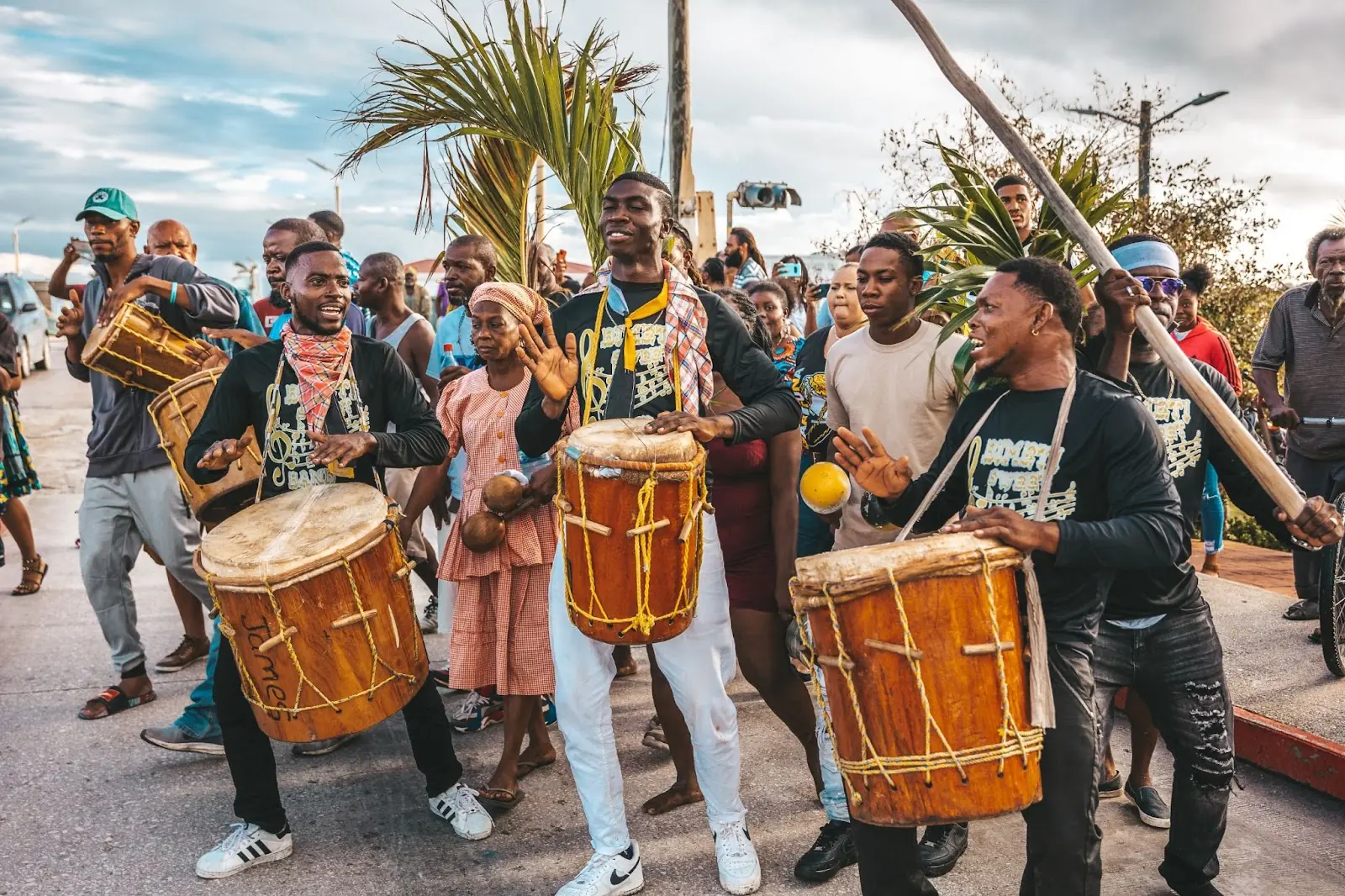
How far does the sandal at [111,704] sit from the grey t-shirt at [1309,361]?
249 inches

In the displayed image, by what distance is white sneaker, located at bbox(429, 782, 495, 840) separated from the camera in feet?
13.5

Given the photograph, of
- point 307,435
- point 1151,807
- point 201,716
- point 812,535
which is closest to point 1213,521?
point 1151,807

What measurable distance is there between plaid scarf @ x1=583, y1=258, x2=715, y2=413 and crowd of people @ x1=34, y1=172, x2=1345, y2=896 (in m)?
0.01

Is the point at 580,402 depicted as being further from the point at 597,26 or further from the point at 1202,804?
the point at 597,26

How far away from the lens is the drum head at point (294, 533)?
11.1 feet

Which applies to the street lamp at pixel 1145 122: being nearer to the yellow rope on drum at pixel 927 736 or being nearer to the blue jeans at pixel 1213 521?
the blue jeans at pixel 1213 521

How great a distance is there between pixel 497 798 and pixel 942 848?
1.69 meters

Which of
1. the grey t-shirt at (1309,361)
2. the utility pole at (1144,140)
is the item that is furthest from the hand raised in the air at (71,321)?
the utility pole at (1144,140)

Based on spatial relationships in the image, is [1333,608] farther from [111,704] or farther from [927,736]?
[111,704]

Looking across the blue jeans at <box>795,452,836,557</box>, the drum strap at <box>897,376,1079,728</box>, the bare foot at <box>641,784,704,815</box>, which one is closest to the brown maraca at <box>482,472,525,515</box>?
the blue jeans at <box>795,452,836,557</box>

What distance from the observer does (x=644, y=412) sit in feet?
12.2

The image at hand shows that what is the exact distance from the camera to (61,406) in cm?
1764

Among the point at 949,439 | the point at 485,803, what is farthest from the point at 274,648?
the point at 949,439

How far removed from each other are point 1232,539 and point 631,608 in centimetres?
905
